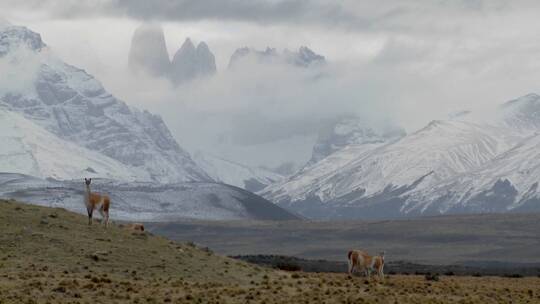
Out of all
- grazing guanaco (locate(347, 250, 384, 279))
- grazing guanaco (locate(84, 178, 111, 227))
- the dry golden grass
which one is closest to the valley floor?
the dry golden grass

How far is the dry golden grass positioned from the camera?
55.7 m

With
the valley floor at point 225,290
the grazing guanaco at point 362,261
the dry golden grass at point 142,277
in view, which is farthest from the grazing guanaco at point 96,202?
the grazing guanaco at point 362,261

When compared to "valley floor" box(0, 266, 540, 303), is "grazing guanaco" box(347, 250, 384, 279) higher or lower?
higher

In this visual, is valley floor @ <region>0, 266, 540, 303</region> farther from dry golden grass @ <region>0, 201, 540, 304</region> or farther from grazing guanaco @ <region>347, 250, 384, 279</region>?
grazing guanaco @ <region>347, 250, 384, 279</region>

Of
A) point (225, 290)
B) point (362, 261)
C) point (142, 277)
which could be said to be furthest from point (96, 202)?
point (362, 261)

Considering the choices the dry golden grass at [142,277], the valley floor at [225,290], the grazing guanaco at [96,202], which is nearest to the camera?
the valley floor at [225,290]

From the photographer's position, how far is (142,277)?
63.6 meters

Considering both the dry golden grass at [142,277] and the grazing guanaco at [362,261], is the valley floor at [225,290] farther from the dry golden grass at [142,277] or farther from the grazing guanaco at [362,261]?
the grazing guanaco at [362,261]

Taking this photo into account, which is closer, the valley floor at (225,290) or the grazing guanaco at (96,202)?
the valley floor at (225,290)

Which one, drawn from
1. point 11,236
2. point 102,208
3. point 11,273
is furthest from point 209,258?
point 11,273

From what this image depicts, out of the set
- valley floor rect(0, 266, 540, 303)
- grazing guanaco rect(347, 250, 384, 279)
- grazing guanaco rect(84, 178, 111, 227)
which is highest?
grazing guanaco rect(84, 178, 111, 227)

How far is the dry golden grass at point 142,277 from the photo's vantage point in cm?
5569

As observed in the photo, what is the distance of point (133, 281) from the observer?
200 ft

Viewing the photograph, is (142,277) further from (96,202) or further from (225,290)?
(96,202)
